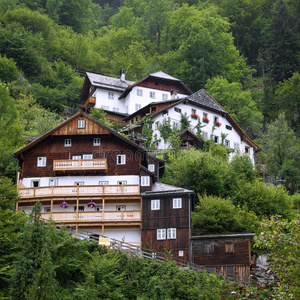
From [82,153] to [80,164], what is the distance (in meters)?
2.04

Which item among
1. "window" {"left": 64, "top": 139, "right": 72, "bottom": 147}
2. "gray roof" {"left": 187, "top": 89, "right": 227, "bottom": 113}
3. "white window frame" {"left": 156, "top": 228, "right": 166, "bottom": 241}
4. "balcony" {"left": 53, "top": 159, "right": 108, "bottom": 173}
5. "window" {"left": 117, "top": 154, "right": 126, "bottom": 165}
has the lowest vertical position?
"white window frame" {"left": 156, "top": 228, "right": 166, "bottom": 241}

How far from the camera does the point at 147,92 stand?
7444 cm

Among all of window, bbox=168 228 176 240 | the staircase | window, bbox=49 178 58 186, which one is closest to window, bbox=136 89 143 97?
window, bbox=49 178 58 186

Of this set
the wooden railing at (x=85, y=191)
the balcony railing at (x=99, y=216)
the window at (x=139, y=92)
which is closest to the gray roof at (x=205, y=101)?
the window at (x=139, y=92)

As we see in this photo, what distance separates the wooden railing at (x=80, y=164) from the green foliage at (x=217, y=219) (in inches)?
354

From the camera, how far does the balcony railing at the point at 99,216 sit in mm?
41281

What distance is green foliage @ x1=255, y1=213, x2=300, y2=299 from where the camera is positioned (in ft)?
55.5

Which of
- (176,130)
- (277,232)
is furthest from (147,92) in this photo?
(277,232)

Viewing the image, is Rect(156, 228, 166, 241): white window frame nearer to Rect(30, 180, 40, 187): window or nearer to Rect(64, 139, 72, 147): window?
Rect(64, 139, 72, 147): window

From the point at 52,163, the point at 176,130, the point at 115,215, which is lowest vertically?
the point at 115,215

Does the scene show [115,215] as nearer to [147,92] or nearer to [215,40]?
[147,92]

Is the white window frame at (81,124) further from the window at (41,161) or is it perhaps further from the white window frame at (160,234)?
the white window frame at (160,234)

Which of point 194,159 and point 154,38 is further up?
point 154,38

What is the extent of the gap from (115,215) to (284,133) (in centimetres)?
3271
